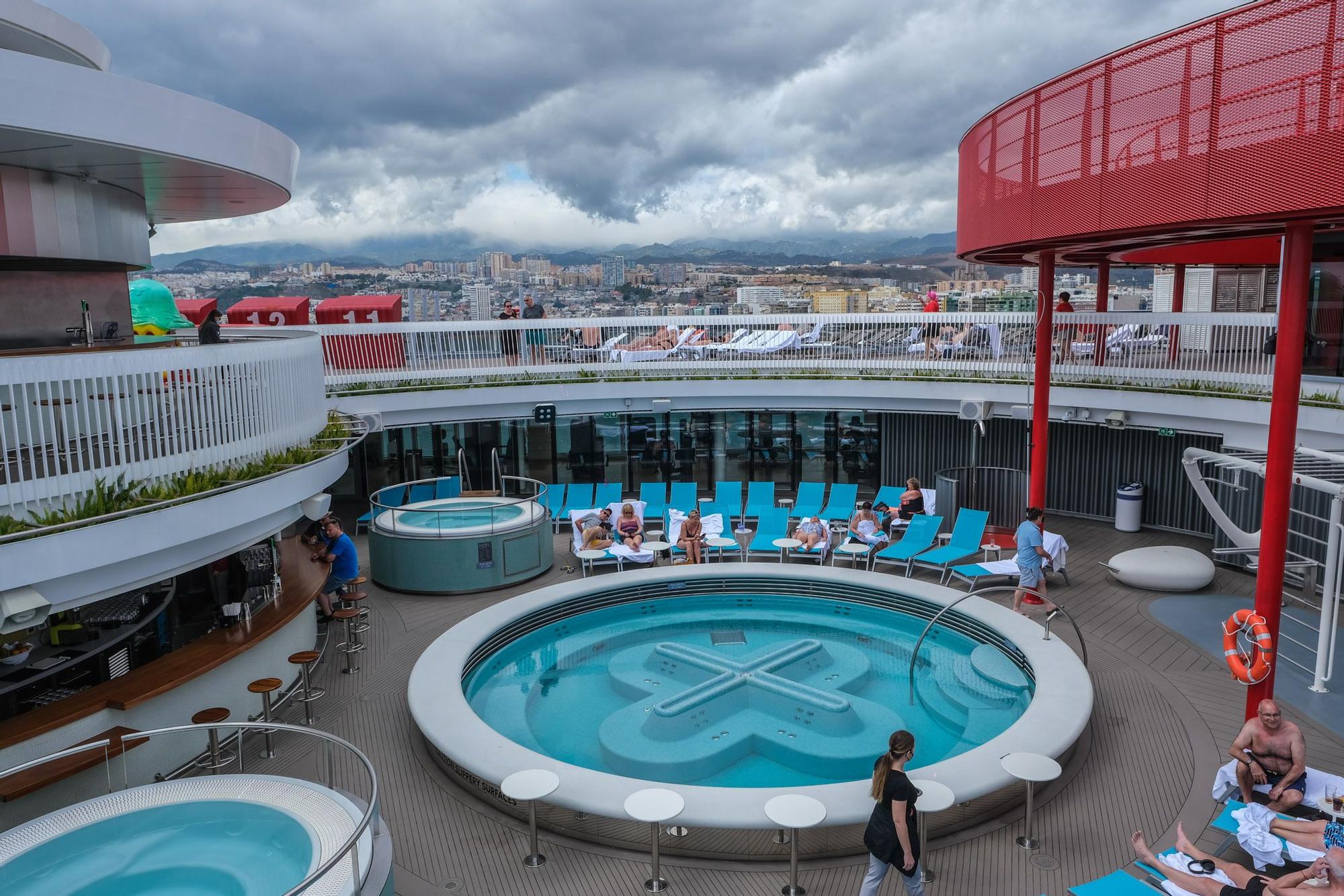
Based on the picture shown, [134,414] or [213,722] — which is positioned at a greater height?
[134,414]

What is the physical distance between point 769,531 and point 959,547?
295cm

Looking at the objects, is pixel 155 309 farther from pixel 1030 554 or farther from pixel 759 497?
pixel 1030 554

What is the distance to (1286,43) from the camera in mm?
6031

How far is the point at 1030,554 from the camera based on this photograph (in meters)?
10.3

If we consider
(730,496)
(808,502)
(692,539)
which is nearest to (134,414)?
(692,539)

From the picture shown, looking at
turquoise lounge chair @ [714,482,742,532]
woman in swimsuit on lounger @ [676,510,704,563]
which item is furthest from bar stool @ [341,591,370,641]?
turquoise lounge chair @ [714,482,742,532]

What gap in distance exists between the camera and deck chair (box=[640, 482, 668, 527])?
618 inches

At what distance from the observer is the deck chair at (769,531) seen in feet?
44.3

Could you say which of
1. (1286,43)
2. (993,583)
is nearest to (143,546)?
(1286,43)

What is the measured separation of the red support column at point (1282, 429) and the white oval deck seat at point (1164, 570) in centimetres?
432

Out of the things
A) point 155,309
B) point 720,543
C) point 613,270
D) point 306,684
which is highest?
point 613,270

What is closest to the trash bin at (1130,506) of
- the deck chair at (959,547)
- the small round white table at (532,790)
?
the deck chair at (959,547)

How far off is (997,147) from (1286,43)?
331 cm

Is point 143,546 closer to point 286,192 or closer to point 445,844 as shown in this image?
point 445,844
